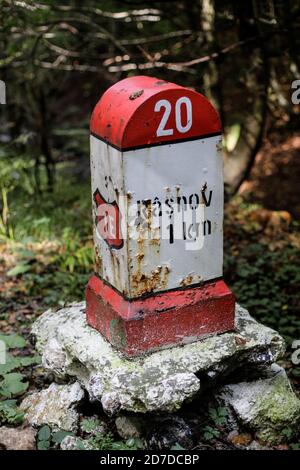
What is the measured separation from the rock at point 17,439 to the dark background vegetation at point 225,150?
143 centimetres

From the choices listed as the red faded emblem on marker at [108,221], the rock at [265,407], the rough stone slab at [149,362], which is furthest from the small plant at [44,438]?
the red faded emblem on marker at [108,221]

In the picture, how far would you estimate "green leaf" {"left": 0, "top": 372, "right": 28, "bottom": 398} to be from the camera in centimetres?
399

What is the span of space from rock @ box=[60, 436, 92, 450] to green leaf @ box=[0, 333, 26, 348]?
1.11 metres

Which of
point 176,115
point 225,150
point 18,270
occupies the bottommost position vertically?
point 18,270

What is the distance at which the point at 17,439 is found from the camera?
3.58m

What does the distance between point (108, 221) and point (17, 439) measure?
4.48 feet

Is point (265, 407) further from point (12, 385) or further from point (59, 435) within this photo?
point (12, 385)

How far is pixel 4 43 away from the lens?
24.7ft

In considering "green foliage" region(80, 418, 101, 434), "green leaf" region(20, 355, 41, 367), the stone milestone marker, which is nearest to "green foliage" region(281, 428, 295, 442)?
the stone milestone marker

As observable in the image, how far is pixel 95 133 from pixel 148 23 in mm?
5937

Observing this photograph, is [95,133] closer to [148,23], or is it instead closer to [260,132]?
[260,132]

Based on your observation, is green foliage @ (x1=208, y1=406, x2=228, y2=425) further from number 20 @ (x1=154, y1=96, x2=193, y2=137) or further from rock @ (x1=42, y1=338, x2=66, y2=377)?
number 20 @ (x1=154, y1=96, x2=193, y2=137)

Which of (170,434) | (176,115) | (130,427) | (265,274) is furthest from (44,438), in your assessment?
(265,274)
